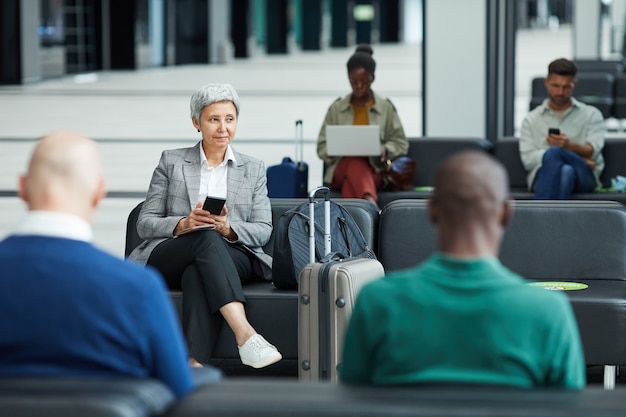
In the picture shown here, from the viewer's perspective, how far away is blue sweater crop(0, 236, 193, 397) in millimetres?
2539

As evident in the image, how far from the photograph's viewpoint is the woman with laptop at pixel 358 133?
335 inches

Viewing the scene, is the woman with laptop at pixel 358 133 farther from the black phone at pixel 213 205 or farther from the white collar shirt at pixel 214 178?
the black phone at pixel 213 205

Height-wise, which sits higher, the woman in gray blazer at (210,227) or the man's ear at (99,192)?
the man's ear at (99,192)

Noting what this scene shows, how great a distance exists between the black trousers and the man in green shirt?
110 inches

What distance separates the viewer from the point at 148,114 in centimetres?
2275

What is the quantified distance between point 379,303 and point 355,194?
19.4 feet

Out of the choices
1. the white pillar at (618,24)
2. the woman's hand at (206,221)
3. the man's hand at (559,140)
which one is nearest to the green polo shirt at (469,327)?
the woman's hand at (206,221)

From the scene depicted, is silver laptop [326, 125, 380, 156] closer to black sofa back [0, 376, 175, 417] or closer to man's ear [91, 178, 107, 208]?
man's ear [91, 178, 107, 208]

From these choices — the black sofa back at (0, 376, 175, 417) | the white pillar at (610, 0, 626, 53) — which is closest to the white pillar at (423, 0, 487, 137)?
the black sofa back at (0, 376, 175, 417)

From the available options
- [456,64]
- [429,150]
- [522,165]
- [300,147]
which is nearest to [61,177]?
[429,150]

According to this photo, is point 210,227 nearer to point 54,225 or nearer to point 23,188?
point 23,188

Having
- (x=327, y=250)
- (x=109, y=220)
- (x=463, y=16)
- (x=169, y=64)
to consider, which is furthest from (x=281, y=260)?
(x=169, y=64)

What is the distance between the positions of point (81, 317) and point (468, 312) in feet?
2.61

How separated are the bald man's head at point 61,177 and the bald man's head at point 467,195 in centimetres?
76
